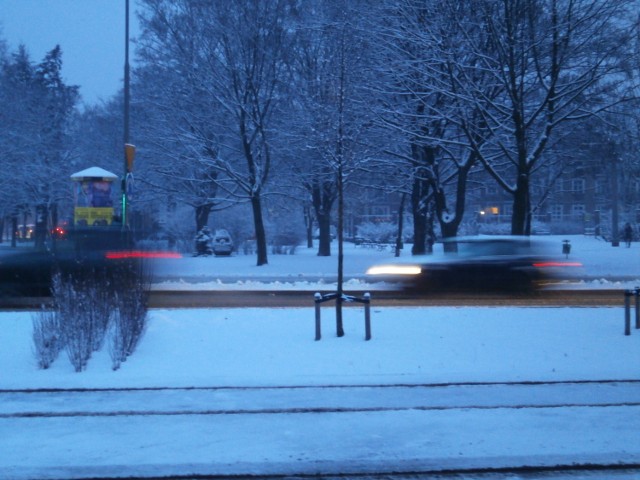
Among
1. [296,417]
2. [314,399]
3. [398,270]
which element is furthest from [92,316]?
[398,270]

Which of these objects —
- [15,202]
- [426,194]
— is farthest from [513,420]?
[15,202]

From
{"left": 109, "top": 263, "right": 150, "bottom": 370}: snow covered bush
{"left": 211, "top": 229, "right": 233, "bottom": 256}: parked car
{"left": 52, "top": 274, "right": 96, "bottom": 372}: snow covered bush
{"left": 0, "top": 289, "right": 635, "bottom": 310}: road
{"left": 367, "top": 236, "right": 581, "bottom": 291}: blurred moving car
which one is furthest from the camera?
{"left": 211, "top": 229, "right": 233, "bottom": 256}: parked car

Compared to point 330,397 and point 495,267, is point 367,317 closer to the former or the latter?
point 330,397

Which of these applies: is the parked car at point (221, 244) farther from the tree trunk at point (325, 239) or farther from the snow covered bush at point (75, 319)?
the snow covered bush at point (75, 319)

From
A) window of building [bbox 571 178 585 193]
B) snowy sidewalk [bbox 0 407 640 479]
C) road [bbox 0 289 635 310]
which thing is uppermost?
window of building [bbox 571 178 585 193]

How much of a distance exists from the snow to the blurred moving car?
274cm

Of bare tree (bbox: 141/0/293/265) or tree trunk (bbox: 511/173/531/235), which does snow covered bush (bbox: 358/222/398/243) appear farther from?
tree trunk (bbox: 511/173/531/235)

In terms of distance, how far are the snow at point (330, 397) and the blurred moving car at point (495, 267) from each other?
8.99ft

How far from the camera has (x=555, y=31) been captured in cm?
2089

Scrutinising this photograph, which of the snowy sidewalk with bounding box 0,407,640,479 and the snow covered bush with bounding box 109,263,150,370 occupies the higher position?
the snow covered bush with bounding box 109,263,150,370

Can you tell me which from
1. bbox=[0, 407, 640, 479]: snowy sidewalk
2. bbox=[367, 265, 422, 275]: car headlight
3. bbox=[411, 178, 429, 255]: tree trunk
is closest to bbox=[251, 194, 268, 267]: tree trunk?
bbox=[411, 178, 429, 255]: tree trunk

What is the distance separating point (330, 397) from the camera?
834 cm

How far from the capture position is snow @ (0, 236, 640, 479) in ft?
20.6

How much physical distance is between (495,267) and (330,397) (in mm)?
9304
